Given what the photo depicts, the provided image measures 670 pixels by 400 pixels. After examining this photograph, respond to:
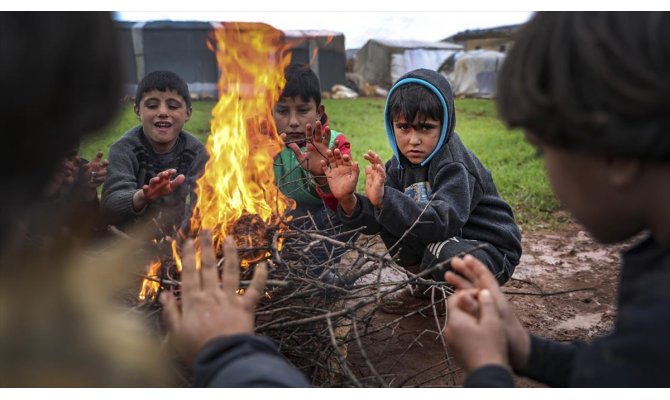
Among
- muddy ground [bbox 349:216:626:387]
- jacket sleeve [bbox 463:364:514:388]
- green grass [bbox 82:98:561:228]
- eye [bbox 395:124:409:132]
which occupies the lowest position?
muddy ground [bbox 349:216:626:387]

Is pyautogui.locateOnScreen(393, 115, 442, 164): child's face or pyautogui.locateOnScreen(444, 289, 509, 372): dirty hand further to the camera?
pyautogui.locateOnScreen(393, 115, 442, 164): child's face

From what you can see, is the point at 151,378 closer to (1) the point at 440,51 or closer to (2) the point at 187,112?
(2) the point at 187,112

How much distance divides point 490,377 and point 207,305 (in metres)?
0.80

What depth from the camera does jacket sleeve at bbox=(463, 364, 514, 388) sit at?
1.49 m

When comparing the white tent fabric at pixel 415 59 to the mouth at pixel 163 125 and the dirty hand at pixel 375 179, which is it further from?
the dirty hand at pixel 375 179

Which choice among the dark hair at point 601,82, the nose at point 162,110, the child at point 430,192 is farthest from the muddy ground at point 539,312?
the nose at point 162,110

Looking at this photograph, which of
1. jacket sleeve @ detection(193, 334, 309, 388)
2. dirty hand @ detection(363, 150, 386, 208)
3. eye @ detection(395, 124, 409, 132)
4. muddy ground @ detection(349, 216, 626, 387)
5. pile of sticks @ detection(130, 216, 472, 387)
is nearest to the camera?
jacket sleeve @ detection(193, 334, 309, 388)

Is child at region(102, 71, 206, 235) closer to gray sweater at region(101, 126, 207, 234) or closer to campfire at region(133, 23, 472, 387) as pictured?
gray sweater at region(101, 126, 207, 234)

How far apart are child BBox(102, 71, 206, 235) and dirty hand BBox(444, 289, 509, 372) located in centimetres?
248

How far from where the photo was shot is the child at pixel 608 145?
1.24 meters

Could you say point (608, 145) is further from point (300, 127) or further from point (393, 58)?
point (393, 58)

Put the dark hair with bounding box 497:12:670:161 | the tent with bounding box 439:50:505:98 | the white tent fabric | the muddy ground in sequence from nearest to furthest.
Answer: the dark hair with bounding box 497:12:670:161
the muddy ground
the tent with bounding box 439:50:505:98
the white tent fabric

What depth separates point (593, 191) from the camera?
145cm

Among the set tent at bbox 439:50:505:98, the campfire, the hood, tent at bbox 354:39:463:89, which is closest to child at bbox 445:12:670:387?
the campfire
